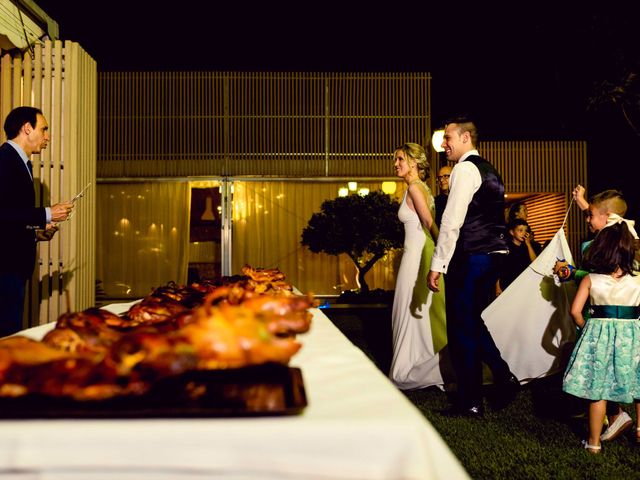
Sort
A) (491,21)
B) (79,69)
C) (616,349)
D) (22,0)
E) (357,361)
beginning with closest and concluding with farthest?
1. (357,361)
2. (616,349)
3. (22,0)
4. (79,69)
5. (491,21)

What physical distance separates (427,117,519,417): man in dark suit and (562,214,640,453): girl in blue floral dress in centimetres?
64

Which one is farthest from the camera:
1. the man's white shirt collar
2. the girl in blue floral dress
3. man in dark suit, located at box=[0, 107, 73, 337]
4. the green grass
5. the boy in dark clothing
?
the boy in dark clothing

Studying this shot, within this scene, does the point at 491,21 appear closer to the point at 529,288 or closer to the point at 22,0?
the point at 529,288

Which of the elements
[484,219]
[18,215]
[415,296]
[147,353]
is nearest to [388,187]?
[415,296]

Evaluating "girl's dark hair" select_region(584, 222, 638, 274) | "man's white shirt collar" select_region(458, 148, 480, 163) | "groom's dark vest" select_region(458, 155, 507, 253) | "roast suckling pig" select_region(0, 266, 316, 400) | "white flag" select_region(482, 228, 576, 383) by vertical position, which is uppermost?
"man's white shirt collar" select_region(458, 148, 480, 163)

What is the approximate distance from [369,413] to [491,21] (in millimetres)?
12223

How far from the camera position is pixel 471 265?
146 inches

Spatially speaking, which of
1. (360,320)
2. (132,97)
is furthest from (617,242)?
(132,97)

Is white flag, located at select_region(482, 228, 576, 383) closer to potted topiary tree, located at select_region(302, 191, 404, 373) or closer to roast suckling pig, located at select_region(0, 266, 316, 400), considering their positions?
roast suckling pig, located at select_region(0, 266, 316, 400)

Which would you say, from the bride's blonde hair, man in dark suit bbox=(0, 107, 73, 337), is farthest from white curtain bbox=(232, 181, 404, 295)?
man in dark suit bbox=(0, 107, 73, 337)

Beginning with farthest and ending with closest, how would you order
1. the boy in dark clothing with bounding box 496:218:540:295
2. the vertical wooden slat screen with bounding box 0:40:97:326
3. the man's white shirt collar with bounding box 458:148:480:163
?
1. the boy in dark clothing with bounding box 496:218:540:295
2. the vertical wooden slat screen with bounding box 0:40:97:326
3. the man's white shirt collar with bounding box 458:148:480:163

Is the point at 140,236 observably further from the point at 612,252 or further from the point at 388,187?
the point at 612,252

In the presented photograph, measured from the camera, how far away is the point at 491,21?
11.8 metres

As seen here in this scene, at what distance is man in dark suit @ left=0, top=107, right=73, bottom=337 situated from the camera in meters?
3.33
